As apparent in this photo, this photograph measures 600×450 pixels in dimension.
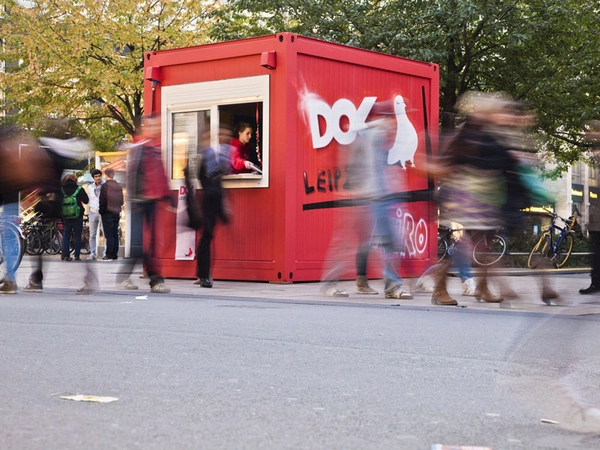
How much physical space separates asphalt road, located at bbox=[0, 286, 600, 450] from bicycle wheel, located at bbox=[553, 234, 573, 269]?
35.4ft

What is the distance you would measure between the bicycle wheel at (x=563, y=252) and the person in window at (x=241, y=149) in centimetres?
762

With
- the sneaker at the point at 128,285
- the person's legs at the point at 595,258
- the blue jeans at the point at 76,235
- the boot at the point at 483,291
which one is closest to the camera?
the person's legs at the point at 595,258

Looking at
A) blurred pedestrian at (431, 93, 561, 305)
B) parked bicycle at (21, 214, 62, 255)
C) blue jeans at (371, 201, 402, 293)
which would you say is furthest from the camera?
parked bicycle at (21, 214, 62, 255)

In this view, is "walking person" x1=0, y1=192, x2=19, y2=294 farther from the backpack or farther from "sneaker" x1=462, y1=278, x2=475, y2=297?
the backpack

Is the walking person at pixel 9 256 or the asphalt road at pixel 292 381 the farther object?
the walking person at pixel 9 256

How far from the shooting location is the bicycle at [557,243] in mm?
19000

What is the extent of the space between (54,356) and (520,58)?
2371 cm

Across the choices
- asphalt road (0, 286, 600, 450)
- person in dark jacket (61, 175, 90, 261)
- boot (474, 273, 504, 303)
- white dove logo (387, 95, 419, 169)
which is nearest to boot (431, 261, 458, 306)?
boot (474, 273, 504, 303)

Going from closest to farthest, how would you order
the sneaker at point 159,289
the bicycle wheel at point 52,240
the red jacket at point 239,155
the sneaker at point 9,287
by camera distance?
1. the sneaker at point 9,287
2. the sneaker at point 159,289
3. the red jacket at point 239,155
4. the bicycle wheel at point 52,240

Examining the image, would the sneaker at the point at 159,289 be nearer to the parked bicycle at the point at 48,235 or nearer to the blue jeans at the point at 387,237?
the blue jeans at the point at 387,237

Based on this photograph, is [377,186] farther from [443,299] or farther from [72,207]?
[72,207]

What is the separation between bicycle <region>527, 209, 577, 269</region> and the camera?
62.3 ft

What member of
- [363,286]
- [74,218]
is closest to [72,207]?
[74,218]

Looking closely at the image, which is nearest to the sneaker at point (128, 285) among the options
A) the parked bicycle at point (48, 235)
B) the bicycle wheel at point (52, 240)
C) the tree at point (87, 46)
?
the parked bicycle at point (48, 235)
